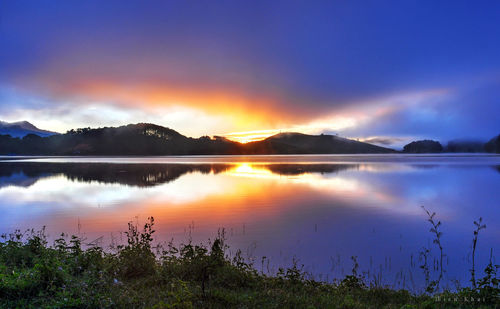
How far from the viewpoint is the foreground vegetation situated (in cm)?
677

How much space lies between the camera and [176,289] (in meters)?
7.81

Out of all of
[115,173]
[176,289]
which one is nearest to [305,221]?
[176,289]

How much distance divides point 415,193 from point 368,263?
25932 millimetres

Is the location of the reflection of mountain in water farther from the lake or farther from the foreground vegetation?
the foreground vegetation

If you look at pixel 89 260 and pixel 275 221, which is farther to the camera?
pixel 275 221

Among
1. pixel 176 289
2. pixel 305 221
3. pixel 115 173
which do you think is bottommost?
pixel 305 221

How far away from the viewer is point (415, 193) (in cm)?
3391

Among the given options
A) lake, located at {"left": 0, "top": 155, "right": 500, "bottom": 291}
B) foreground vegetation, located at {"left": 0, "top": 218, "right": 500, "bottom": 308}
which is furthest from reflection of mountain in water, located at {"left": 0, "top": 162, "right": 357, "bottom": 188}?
foreground vegetation, located at {"left": 0, "top": 218, "right": 500, "bottom": 308}

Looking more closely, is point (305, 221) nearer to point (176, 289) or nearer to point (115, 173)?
point (176, 289)

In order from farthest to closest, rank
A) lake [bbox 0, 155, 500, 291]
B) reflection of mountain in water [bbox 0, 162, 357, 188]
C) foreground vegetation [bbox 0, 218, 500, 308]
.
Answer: reflection of mountain in water [bbox 0, 162, 357, 188] → lake [bbox 0, 155, 500, 291] → foreground vegetation [bbox 0, 218, 500, 308]

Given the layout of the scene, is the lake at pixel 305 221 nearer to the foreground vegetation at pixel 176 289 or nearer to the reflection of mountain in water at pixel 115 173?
the foreground vegetation at pixel 176 289

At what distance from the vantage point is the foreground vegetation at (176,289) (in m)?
6.77

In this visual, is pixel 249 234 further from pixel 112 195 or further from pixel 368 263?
pixel 112 195

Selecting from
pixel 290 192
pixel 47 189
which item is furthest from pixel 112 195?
pixel 290 192
